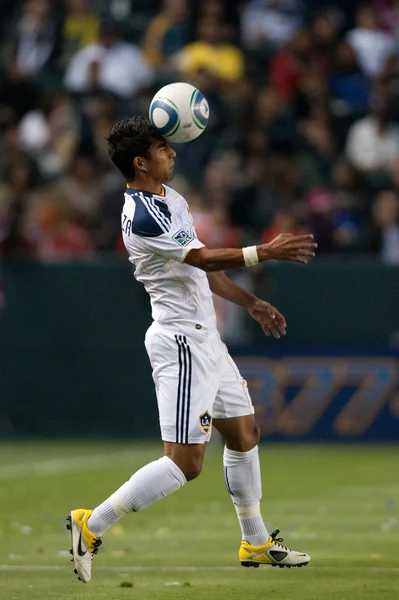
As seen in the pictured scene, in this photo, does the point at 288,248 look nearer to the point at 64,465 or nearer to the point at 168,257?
the point at 168,257

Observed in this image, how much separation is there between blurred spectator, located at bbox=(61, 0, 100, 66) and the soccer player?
12.0 meters

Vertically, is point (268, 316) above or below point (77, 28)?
below

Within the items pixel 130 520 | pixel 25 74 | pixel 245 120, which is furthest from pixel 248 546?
pixel 25 74

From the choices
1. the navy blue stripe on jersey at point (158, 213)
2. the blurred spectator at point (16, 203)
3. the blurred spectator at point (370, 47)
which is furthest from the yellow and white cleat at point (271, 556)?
the blurred spectator at point (370, 47)

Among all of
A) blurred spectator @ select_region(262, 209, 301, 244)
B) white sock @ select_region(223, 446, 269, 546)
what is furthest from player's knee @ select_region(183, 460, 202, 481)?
blurred spectator @ select_region(262, 209, 301, 244)

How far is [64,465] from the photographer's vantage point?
13875 millimetres

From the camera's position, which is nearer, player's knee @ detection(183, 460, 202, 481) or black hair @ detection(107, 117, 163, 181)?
player's knee @ detection(183, 460, 202, 481)

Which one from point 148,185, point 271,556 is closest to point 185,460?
point 271,556

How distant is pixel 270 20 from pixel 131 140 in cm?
1246

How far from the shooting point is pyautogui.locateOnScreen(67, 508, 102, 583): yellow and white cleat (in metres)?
6.94

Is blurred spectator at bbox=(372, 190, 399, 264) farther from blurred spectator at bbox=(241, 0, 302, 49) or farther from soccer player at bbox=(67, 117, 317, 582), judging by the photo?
soccer player at bbox=(67, 117, 317, 582)

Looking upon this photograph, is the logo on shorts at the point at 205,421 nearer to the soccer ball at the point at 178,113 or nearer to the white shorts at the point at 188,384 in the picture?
the white shorts at the point at 188,384

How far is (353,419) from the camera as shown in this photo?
15.4 m

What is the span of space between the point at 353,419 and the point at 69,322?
142 inches
